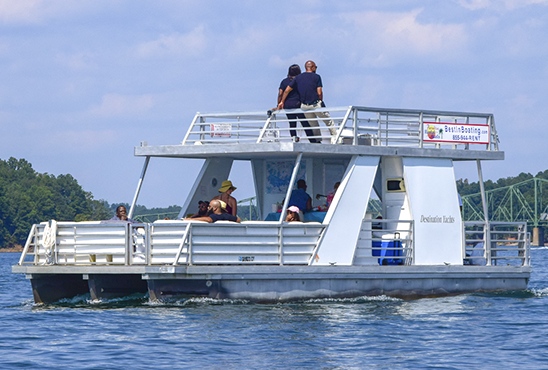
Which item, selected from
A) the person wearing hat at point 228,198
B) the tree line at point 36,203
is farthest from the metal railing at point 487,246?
the tree line at point 36,203

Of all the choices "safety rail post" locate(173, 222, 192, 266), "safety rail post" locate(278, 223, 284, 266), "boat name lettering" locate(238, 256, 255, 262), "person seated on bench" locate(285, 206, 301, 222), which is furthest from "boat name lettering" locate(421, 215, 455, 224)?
"safety rail post" locate(173, 222, 192, 266)

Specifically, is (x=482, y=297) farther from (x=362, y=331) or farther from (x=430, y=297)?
(x=362, y=331)

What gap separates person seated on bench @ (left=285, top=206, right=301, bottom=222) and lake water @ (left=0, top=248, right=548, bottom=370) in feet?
5.05

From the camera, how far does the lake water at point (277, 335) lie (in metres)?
11.7

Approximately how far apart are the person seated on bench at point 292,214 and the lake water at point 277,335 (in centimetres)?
154

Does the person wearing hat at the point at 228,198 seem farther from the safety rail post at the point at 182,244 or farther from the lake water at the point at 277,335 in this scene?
the lake water at the point at 277,335

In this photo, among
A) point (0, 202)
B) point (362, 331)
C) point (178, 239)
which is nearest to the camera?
point (362, 331)

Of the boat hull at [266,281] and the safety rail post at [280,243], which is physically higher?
the safety rail post at [280,243]

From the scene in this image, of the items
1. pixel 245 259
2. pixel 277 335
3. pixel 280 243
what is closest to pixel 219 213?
pixel 245 259

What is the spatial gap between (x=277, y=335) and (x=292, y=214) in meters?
3.57

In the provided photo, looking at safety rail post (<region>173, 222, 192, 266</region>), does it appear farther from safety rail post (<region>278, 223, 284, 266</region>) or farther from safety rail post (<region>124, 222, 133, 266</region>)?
safety rail post (<region>278, 223, 284, 266</region>)

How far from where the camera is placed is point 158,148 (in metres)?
17.2

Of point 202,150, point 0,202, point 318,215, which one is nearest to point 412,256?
point 318,215

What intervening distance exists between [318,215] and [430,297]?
102 inches
